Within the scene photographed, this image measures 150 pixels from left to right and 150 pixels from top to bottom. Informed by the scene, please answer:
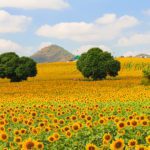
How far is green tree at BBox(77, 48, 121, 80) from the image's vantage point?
74.9m

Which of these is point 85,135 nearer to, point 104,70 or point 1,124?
point 1,124

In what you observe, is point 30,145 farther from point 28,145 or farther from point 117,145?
point 117,145

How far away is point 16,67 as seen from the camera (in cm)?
8269

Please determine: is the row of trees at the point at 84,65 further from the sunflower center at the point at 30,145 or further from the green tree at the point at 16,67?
the sunflower center at the point at 30,145

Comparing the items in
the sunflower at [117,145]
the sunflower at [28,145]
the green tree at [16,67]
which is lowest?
the sunflower at [28,145]

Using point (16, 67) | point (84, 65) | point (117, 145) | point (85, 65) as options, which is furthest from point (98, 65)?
point (117, 145)

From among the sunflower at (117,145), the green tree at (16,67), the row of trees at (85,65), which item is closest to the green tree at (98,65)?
the row of trees at (85,65)

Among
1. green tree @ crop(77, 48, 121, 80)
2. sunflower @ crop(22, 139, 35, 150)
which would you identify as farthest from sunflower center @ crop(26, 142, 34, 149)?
green tree @ crop(77, 48, 121, 80)

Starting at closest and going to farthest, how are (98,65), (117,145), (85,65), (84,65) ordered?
(117,145) < (98,65) < (85,65) < (84,65)

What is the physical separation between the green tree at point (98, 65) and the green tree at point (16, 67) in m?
10.8

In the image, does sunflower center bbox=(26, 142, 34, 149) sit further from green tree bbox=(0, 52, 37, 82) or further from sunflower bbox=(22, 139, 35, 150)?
green tree bbox=(0, 52, 37, 82)

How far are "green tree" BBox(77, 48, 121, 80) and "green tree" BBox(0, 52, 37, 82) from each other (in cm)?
1080

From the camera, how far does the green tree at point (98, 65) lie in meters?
74.9

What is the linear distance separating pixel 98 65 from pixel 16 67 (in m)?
16.9
